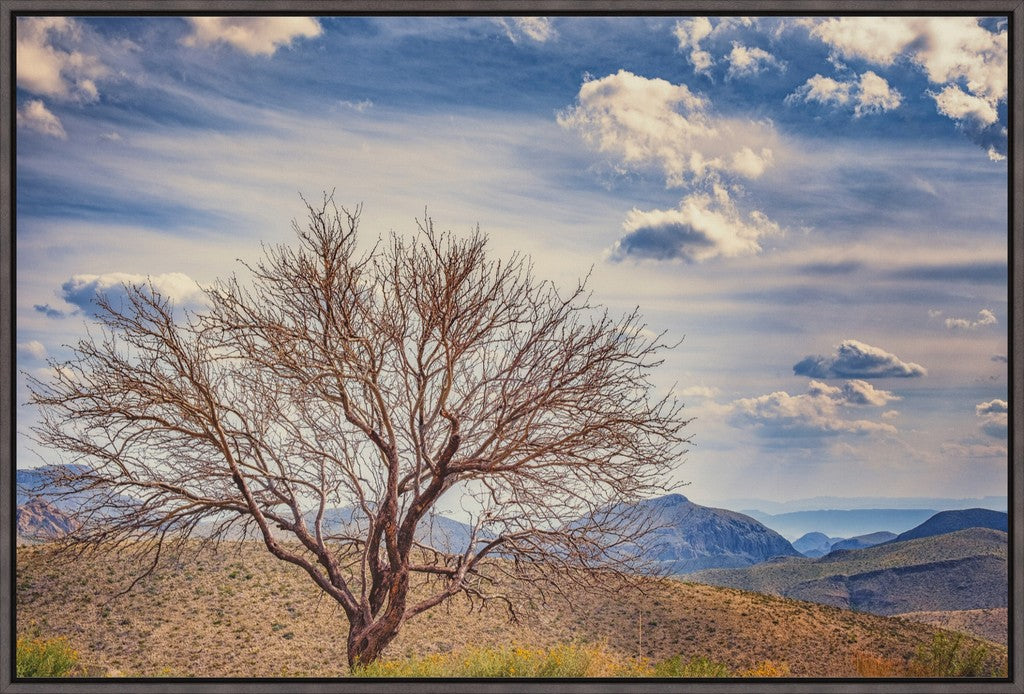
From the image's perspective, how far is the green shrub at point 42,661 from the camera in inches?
433

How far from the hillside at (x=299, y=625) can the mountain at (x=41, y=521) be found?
16.1 feet

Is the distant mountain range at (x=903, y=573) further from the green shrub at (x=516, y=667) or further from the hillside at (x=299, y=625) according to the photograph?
the green shrub at (x=516, y=667)

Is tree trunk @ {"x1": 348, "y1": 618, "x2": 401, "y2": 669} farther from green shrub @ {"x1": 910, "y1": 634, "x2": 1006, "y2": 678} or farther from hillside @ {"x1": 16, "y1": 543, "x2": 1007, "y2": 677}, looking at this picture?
green shrub @ {"x1": 910, "y1": 634, "x2": 1006, "y2": 678}

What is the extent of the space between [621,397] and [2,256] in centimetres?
849

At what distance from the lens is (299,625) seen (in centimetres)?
1956

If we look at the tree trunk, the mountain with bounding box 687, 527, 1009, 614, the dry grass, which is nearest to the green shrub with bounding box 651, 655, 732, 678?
the tree trunk

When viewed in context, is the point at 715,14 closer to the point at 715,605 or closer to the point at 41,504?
the point at 41,504

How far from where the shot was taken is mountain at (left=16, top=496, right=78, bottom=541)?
37.0ft

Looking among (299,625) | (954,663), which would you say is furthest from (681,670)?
(299,625)

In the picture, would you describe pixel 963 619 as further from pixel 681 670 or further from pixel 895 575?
pixel 681 670

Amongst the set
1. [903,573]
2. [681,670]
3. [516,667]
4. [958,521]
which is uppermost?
[958,521]

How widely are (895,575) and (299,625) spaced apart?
→ 98.6 feet

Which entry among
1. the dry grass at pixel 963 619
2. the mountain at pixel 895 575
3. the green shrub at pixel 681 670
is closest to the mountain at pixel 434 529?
the green shrub at pixel 681 670

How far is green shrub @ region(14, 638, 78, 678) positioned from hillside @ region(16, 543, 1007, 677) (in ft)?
13.2
